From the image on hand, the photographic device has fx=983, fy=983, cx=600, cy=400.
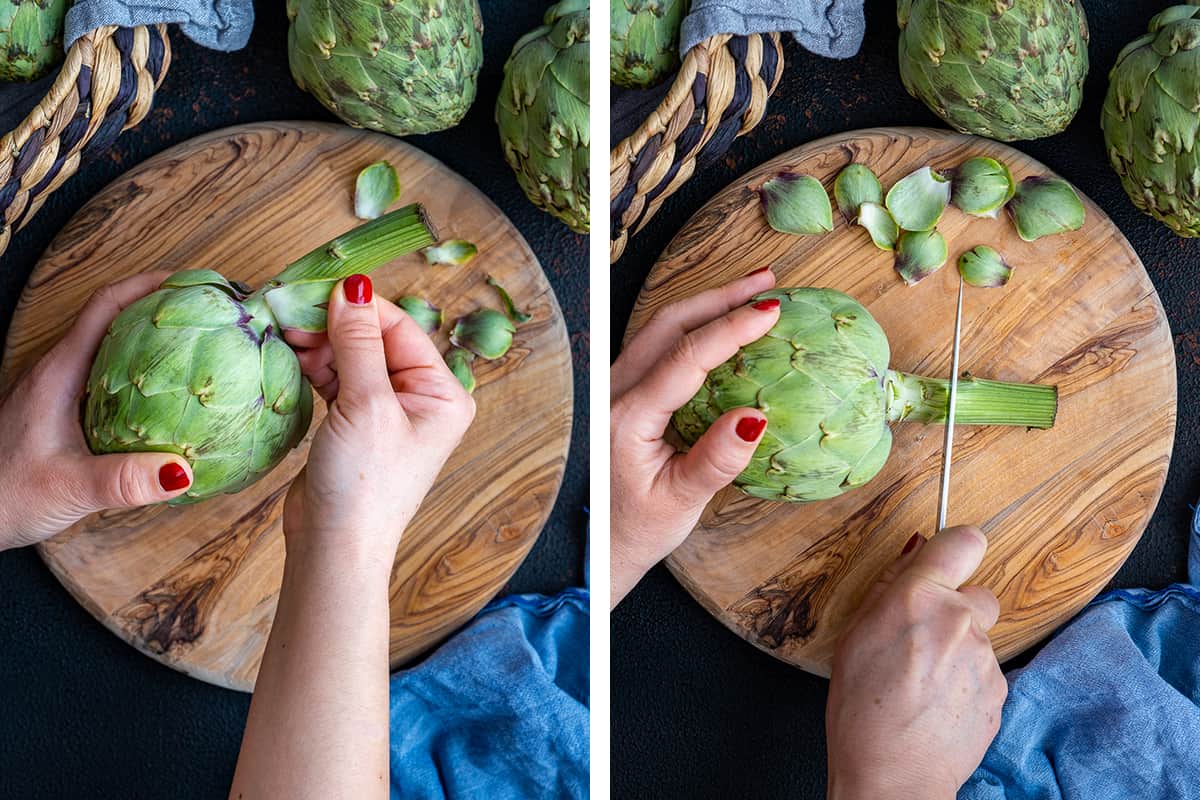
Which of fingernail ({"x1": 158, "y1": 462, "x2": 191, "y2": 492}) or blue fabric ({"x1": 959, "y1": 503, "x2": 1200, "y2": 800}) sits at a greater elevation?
fingernail ({"x1": 158, "y1": 462, "x2": 191, "y2": 492})

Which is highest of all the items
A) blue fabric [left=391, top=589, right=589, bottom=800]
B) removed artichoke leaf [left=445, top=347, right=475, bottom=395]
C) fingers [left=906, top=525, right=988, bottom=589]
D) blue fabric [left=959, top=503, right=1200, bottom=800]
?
removed artichoke leaf [left=445, top=347, right=475, bottom=395]

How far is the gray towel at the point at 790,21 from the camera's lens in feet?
A: 2.20

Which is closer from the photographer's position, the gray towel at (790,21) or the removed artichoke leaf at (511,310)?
the gray towel at (790,21)

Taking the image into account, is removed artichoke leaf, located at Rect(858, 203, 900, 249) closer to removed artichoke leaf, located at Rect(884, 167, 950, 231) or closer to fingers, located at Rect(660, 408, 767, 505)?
removed artichoke leaf, located at Rect(884, 167, 950, 231)

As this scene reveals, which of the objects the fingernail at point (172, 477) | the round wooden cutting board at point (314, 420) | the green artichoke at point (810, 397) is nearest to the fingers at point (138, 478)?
the fingernail at point (172, 477)

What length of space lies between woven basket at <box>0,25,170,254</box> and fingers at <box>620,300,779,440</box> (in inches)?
16.9

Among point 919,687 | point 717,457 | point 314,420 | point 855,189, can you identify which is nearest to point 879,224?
point 855,189

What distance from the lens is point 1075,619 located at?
766 mm

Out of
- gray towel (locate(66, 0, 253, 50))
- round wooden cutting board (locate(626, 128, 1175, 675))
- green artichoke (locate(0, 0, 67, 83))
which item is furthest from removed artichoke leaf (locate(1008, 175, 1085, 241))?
green artichoke (locate(0, 0, 67, 83))

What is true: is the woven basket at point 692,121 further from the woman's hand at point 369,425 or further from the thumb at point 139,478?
the thumb at point 139,478

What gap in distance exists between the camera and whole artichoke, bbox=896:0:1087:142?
2.33 ft

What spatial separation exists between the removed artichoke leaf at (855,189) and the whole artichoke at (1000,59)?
2.9 inches

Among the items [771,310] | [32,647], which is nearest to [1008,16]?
[771,310]

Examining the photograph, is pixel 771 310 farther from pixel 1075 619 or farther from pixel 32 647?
pixel 32 647
